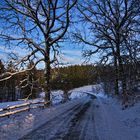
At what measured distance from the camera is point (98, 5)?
2764 cm

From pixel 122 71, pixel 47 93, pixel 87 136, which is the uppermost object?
pixel 122 71

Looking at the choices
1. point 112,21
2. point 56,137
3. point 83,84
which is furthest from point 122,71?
point 83,84

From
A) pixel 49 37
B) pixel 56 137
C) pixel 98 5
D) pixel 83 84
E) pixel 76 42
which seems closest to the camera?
pixel 56 137

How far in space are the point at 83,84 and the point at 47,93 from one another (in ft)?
428

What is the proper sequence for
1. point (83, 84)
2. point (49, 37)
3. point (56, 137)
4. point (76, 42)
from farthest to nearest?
1. point (83, 84)
2. point (76, 42)
3. point (49, 37)
4. point (56, 137)

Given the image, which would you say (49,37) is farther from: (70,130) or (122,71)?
(70,130)

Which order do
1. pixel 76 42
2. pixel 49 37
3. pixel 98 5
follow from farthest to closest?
pixel 76 42, pixel 98 5, pixel 49 37

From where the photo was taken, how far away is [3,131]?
12367mm

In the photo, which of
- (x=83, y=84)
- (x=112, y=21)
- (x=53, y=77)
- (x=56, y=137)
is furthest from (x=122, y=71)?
(x=83, y=84)

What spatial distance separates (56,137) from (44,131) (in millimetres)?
1612

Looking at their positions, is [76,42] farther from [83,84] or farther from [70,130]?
[83,84]

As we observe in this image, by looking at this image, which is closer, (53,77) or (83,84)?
(53,77)

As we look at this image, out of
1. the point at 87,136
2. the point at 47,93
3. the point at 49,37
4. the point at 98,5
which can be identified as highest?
the point at 98,5

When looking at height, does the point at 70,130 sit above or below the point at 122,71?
below
